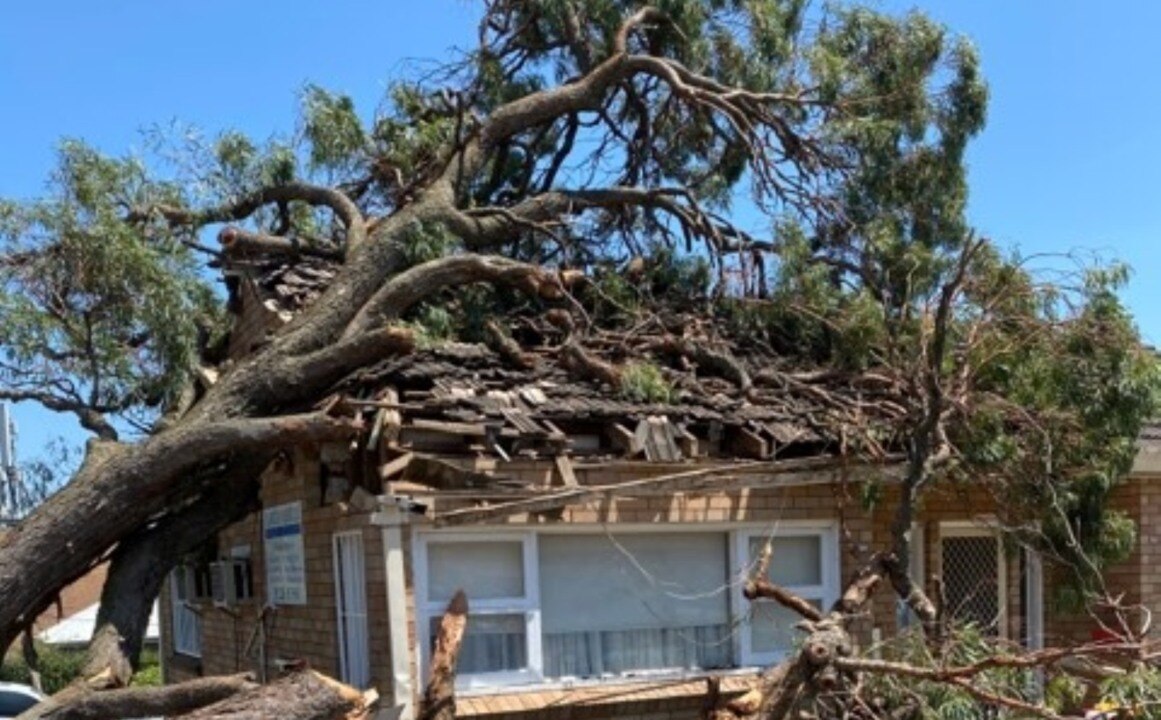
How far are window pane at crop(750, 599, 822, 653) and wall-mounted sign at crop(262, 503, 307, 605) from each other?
11.4 feet

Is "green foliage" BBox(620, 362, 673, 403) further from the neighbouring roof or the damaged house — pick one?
the neighbouring roof

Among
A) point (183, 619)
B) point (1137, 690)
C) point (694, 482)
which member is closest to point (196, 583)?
point (183, 619)

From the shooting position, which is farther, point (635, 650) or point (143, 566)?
point (143, 566)

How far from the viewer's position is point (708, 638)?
9914 mm

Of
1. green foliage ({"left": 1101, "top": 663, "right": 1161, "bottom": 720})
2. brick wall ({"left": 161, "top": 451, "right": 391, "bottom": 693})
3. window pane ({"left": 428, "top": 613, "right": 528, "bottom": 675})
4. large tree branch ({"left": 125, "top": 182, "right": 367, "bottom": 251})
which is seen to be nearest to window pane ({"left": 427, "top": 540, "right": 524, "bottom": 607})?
window pane ({"left": 428, "top": 613, "right": 528, "bottom": 675})

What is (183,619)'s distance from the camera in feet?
47.8

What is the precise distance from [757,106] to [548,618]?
19.7ft

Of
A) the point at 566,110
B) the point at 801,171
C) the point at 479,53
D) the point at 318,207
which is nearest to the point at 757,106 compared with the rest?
the point at 801,171

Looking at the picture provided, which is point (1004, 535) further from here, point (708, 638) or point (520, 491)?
point (520, 491)

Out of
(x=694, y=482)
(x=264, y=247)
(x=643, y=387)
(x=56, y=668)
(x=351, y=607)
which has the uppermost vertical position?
(x=264, y=247)

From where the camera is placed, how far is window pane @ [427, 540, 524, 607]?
8929 millimetres

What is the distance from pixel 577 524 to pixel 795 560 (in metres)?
1.97

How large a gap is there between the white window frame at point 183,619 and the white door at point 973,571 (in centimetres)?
732

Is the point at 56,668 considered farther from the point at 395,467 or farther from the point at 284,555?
the point at 395,467
